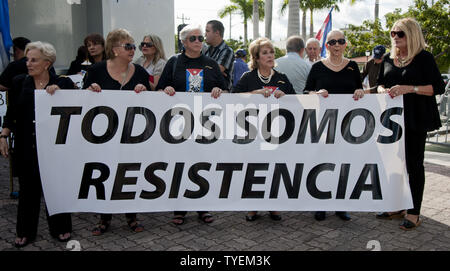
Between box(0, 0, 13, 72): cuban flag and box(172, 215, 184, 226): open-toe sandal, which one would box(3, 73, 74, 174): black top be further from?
box(0, 0, 13, 72): cuban flag

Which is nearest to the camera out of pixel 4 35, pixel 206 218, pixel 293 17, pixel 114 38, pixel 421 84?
pixel 114 38

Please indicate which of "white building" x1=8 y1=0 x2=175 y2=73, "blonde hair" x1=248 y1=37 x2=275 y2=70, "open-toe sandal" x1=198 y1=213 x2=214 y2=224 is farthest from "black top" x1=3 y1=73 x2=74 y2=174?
"white building" x1=8 y1=0 x2=175 y2=73

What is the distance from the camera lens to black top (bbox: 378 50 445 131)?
4.17m

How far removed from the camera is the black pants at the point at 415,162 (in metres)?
4.25

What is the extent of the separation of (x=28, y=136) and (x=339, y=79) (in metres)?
3.14

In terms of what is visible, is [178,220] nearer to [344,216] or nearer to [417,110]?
[344,216]

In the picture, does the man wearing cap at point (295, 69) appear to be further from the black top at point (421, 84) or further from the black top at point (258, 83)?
the black top at point (421, 84)

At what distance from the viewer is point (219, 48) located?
18.2 feet

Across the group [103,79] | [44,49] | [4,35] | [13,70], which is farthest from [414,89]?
[4,35]

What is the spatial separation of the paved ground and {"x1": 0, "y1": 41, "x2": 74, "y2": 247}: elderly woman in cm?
25

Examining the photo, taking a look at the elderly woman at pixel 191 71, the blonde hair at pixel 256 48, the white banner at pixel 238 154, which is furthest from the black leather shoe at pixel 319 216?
the blonde hair at pixel 256 48

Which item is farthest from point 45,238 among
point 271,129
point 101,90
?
point 271,129

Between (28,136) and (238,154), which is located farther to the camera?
(238,154)
